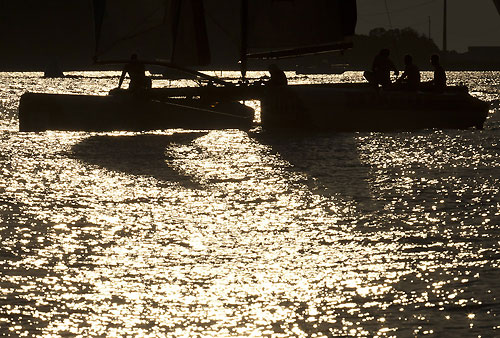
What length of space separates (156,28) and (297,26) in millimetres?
4581

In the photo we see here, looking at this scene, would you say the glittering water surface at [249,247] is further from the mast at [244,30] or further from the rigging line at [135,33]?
the rigging line at [135,33]

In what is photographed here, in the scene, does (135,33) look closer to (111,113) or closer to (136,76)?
(136,76)

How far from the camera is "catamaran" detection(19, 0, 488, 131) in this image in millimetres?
31188

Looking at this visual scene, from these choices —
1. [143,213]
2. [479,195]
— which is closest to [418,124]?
[479,195]

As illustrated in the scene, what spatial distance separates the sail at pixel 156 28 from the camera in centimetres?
3453

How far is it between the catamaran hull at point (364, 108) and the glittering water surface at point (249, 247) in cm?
630

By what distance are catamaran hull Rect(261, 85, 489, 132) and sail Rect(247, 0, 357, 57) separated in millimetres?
1682

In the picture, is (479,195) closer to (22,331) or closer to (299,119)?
(22,331)

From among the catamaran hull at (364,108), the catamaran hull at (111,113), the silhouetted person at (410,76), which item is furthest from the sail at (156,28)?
the silhouetted person at (410,76)

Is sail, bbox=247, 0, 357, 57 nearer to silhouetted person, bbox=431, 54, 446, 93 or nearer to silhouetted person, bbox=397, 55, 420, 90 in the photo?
silhouetted person, bbox=397, 55, 420, 90

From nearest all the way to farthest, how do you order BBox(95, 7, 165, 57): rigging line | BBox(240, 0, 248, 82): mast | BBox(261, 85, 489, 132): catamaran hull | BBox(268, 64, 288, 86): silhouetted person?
BBox(261, 85, 489, 132): catamaran hull, BBox(268, 64, 288, 86): silhouetted person, BBox(240, 0, 248, 82): mast, BBox(95, 7, 165, 57): rigging line

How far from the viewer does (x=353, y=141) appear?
100ft

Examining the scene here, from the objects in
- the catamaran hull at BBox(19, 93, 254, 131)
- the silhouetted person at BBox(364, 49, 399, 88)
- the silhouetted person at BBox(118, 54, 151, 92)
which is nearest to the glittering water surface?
the catamaran hull at BBox(19, 93, 254, 131)

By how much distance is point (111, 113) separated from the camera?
102 ft
